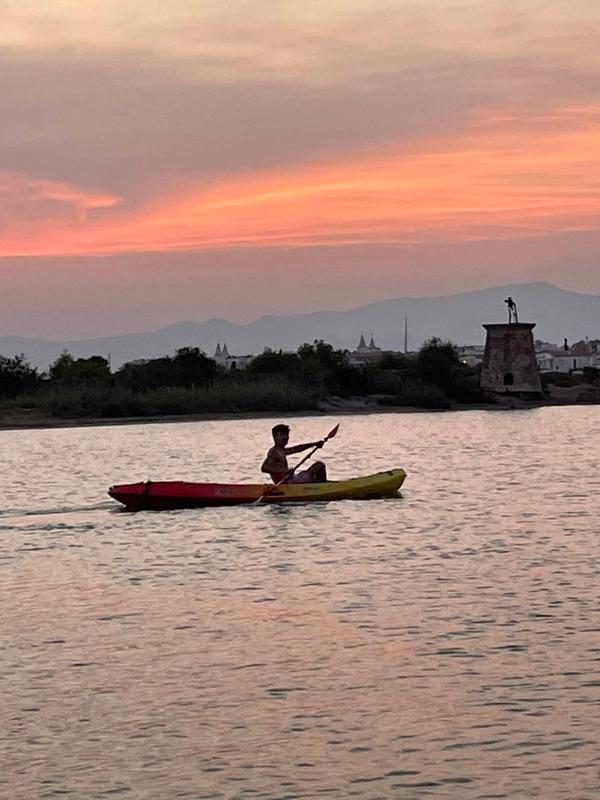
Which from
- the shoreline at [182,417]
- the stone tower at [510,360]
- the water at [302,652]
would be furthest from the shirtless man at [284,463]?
the stone tower at [510,360]

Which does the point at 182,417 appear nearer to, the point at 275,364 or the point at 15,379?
the point at 15,379

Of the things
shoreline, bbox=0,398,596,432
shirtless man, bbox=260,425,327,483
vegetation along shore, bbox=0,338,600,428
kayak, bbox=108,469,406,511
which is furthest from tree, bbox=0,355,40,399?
shirtless man, bbox=260,425,327,483

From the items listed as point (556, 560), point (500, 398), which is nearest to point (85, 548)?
point (556, 560)

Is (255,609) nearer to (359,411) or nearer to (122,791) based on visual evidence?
(122,791)

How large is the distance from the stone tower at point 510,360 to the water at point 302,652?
6117 cm

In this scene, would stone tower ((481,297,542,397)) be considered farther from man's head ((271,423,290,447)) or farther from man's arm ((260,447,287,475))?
man's head ((271,423,290,447))

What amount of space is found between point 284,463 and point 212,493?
1.33 metres

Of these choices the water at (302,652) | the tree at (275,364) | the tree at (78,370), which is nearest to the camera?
the water at (302,652)

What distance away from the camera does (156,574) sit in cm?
2034

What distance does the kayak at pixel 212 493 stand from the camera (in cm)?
2734

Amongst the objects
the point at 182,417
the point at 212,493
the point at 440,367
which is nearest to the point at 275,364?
the point at 440,367

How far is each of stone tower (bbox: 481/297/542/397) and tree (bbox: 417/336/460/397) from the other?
1815mm

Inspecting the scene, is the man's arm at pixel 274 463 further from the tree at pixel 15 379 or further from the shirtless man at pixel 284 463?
the tree at pixel 15 379

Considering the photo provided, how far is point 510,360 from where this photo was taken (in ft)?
298
